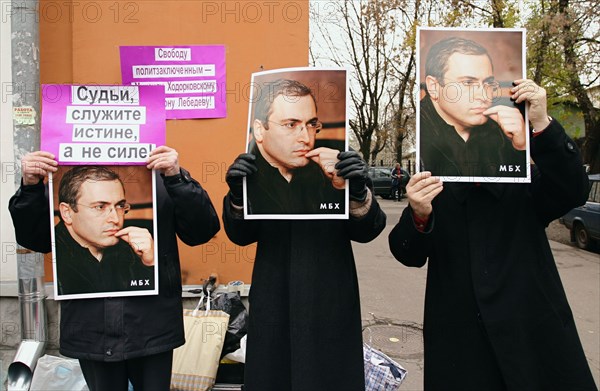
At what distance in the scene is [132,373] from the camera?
239cm

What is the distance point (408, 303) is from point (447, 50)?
217 inches

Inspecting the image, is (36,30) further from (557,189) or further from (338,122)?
(557,189)

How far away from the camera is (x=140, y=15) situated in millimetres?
4605

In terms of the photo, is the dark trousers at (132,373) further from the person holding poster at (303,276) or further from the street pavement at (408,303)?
the street pavement at (408,303)

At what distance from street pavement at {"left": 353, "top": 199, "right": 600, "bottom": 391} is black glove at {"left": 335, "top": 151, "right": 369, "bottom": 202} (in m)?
2.89

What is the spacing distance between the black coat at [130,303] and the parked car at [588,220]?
33.7 ft

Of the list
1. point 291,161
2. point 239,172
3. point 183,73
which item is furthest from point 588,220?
point 239,172

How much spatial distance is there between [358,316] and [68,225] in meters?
1.44

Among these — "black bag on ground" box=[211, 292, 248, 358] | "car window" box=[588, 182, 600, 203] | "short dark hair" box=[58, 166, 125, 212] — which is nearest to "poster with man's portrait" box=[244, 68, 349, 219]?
"short dark hair" box=[58, 166, 125, 212]

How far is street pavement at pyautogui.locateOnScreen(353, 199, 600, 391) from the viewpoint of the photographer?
5070mm

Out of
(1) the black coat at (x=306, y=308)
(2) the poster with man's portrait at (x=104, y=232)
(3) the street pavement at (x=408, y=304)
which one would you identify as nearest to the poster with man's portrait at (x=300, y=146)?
(1) the black coat at (x=306, y=308)

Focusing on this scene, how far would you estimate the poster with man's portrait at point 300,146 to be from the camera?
2.04 meters

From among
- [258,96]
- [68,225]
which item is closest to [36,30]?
[68,225]

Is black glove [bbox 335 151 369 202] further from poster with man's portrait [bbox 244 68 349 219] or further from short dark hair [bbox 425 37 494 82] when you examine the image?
short dark hair [bbox 425 37 494 82]
